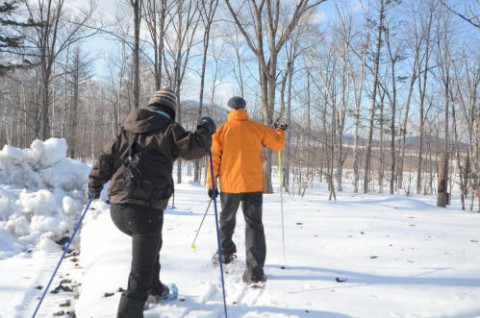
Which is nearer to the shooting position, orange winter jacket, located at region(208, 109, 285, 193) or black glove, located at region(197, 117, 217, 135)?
black glove, located at region(197, 117, 217, 135)

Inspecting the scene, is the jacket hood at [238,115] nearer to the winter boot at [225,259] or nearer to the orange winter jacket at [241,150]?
the orange winter jacket at [241,150]

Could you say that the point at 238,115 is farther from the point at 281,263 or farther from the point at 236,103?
the point at 281,263

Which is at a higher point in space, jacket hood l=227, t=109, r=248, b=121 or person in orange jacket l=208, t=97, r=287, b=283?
jacket hood l=227, t=109, r=248, b=121

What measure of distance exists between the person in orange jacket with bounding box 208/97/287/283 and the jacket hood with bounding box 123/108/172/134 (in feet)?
3.65

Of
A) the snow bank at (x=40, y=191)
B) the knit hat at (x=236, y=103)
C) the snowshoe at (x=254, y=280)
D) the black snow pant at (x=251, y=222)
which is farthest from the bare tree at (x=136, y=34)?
the snowshoe at (x=254, y=280)

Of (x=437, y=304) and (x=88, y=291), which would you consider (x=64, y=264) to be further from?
(x=437, y=304)

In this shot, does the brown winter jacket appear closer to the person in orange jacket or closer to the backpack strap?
the backpack strap

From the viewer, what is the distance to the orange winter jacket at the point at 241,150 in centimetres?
357

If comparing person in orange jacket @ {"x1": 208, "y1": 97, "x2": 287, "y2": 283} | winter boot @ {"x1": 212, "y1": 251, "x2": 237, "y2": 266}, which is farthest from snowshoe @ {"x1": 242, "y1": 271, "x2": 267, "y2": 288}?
winter boot @ {"x1": 212, "y1": 251, "x2": 237, "y2": 266}

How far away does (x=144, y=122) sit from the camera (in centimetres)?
254

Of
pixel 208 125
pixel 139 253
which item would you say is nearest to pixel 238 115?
pixel 208 125

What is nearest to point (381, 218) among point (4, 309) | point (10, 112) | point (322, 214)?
point (322, 214)

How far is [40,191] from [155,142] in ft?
19.6

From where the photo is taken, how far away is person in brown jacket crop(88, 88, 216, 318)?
2.48m
